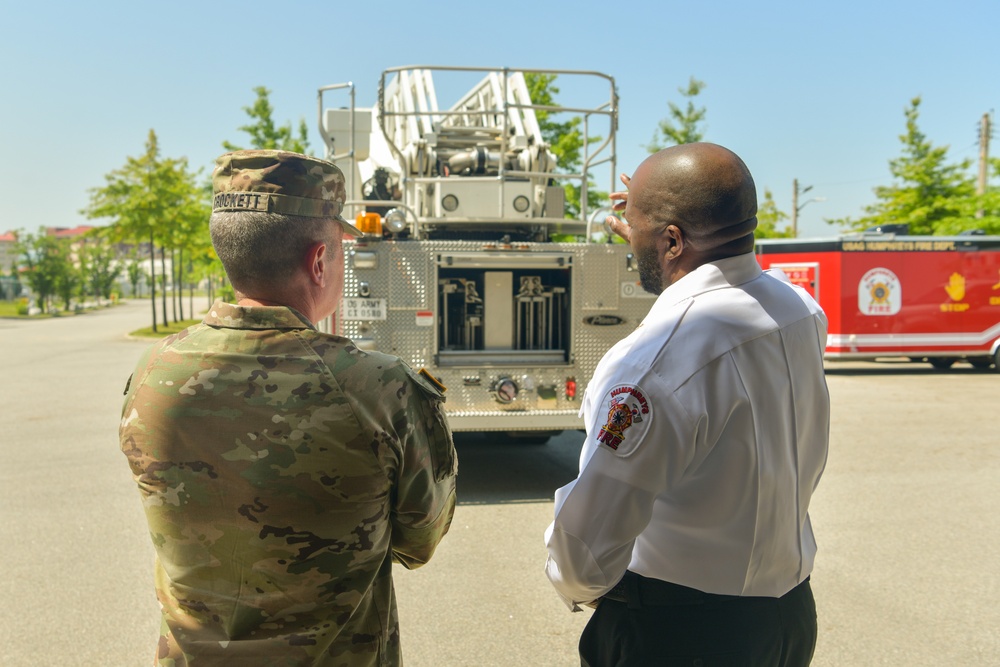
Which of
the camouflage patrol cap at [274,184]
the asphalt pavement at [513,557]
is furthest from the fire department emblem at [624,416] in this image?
the asphalt pavement at [513,557]

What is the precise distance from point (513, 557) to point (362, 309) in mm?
2303

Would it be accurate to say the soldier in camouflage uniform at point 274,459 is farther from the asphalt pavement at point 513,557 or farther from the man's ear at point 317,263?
the asphalt pavement at point 513,557

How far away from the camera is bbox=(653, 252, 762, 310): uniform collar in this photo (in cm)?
186

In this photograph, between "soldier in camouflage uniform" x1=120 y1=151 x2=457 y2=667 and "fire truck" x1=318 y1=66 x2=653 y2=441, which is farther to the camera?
"fire truck" x1=318 y1=66 x2=653 y2=441

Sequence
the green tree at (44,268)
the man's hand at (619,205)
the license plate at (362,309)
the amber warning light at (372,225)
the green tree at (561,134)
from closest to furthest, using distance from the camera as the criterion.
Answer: the man's hand at (619,205) < the amber warning light at (372,225) < the license plate at (362,309) < the green tree at (561,134) < the green tree at (44,268)

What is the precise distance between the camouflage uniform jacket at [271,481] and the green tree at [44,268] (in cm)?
5187

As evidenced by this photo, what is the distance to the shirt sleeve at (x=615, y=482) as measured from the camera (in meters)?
→ 1.71

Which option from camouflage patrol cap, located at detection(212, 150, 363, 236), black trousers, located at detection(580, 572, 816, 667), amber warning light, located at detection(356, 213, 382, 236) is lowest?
black trousers, located at detection(580, 572, 816, 667)

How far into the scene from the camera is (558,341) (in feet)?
23.8

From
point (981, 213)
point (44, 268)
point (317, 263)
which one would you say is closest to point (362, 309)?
point (317, 263)

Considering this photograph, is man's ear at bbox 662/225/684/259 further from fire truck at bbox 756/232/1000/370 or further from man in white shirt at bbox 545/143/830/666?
fire truck at bbox 756/232/1000/370

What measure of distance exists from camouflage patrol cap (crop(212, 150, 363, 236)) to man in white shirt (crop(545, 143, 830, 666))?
0.70 meters

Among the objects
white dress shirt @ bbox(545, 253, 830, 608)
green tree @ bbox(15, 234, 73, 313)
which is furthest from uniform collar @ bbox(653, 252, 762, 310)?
green tree @ bbox(15, 234, 73, 313)

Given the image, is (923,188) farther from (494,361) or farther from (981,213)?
(494,361)
